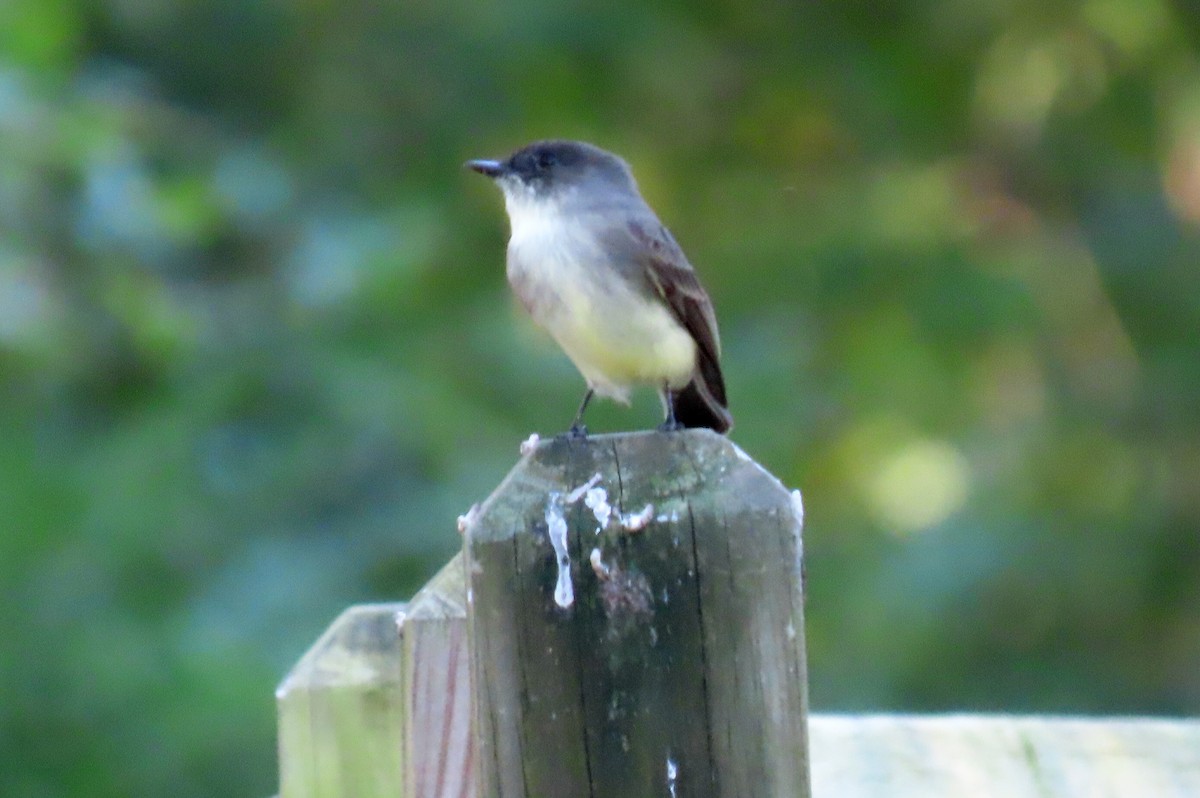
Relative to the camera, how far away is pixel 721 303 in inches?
324

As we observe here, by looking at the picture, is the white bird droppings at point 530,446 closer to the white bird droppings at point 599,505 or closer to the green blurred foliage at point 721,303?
the white bird droppings at point 599,505

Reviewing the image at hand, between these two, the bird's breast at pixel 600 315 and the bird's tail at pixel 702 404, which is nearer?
the bird's breast at pixel 600 315

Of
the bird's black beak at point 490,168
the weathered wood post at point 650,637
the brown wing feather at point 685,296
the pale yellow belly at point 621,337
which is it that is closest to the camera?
the weathered wood post at point 650,637

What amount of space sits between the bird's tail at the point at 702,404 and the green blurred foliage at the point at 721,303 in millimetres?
2109

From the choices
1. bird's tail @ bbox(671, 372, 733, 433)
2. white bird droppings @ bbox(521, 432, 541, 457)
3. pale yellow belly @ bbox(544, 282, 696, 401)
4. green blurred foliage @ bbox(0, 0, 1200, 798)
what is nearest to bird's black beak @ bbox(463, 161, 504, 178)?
pale yellow belly @ bbox(544, 282, 696, 401)

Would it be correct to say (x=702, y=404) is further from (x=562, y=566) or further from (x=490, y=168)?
(x=562, y=566)

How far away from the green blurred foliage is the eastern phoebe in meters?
1.92

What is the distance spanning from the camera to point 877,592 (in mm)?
7492

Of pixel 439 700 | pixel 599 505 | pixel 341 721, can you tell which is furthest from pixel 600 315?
pixel 599 505

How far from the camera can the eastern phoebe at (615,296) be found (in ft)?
12.5

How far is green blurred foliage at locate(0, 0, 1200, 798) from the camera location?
21.4 feet

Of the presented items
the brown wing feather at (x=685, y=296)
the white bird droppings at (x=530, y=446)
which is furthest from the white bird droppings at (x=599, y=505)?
the brown wing feather at (x=685, y=296)

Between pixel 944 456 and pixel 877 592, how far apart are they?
1065 millimetres

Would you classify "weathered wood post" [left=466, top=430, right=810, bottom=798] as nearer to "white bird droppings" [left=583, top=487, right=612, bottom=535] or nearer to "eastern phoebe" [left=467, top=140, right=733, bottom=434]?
"white bird droppings" [left=583, top=487, right=612, bottom=535]
